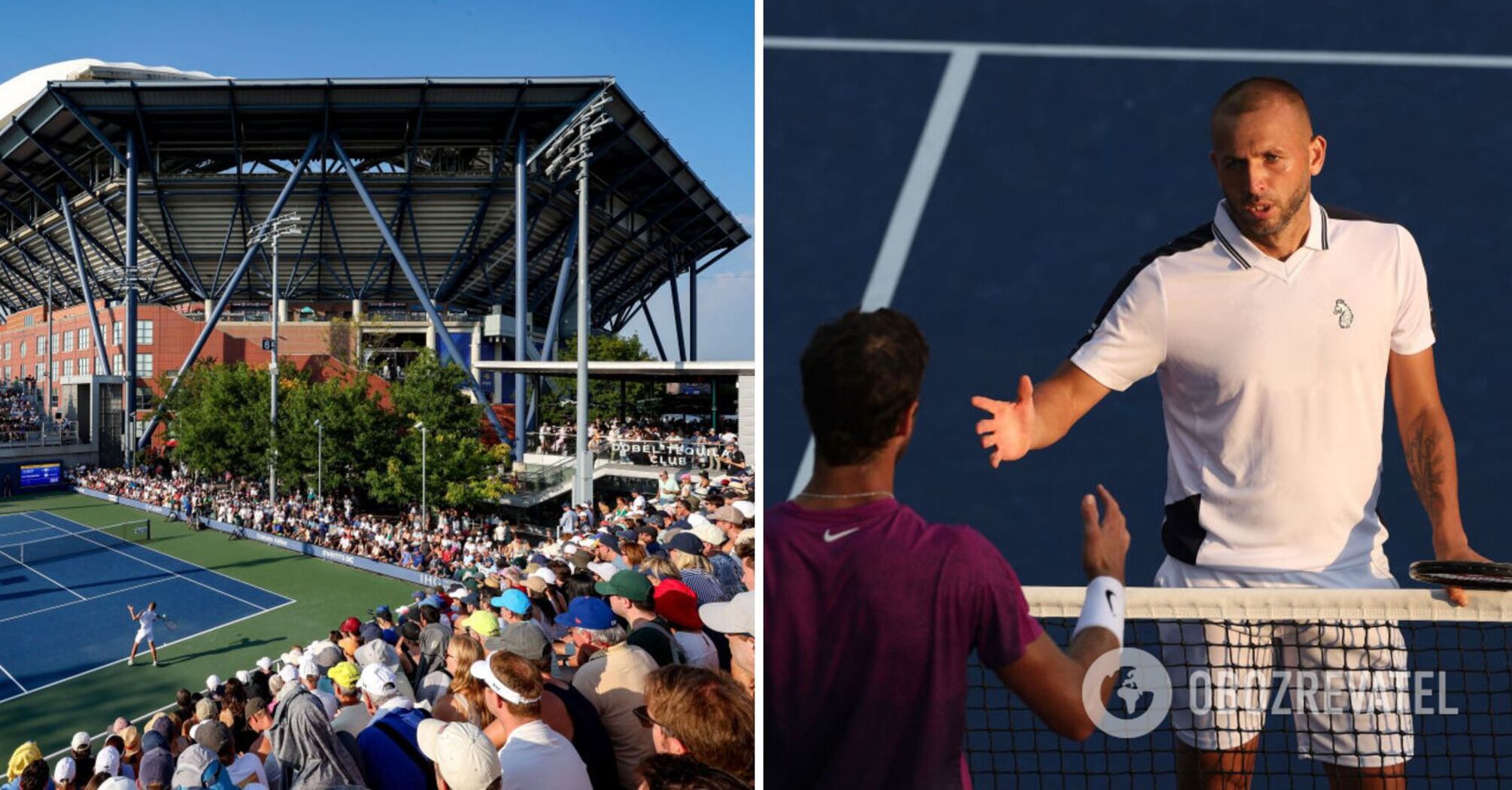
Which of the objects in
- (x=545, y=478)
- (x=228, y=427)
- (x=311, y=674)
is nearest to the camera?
(x=311, y=674)

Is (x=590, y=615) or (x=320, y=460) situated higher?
(x=590, y=615)

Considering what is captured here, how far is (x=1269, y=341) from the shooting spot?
81.6 inches

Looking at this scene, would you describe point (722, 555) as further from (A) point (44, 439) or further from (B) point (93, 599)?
(A) point (44, 439)

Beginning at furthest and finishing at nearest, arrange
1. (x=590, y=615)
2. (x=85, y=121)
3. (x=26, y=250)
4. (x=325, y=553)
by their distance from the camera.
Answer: (x=26, y=250), (x=85, y=121), (x=325, y=553), (x=590, y=615)

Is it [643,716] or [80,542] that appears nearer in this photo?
[643,716]

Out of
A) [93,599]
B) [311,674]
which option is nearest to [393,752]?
[311,674]

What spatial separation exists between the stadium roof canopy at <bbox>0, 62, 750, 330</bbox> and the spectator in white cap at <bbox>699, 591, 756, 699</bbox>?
22.9 m

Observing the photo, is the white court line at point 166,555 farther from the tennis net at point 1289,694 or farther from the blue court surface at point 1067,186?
the tennis net at point 1289,694

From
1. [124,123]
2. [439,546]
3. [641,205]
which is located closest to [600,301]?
[641,205]

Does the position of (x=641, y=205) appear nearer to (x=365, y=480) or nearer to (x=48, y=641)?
(x=365, y=480)

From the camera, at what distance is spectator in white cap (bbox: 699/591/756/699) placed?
110 inches

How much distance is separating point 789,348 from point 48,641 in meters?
13.3

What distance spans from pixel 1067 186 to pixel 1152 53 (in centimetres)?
41

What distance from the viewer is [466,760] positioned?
213cm
